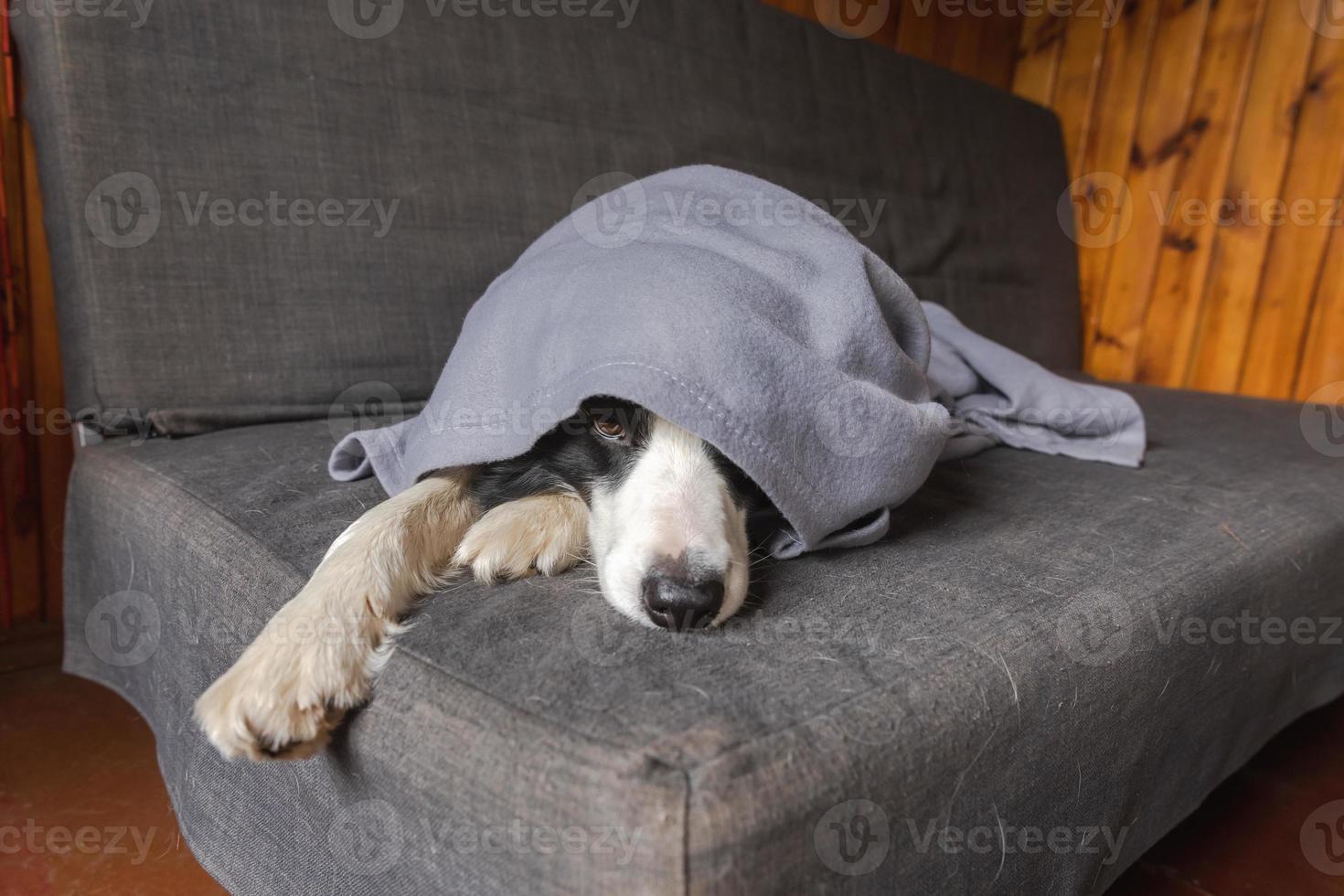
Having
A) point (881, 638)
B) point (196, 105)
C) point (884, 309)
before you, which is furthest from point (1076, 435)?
point (196, 105)

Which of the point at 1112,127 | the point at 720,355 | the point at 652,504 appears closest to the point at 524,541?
the point at 652,504

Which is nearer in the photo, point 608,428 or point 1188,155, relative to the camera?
point 608,428

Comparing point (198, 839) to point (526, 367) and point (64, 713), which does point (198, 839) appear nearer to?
point (526, 367)

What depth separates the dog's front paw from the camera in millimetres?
679

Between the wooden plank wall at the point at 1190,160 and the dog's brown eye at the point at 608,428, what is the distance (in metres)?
2.19

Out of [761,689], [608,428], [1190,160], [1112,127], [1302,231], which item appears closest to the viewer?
[761,689]

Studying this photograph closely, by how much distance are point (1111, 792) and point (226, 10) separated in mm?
1756

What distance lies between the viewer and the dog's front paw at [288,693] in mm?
679

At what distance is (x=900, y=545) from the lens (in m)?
1.05

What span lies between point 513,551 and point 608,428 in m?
0.21

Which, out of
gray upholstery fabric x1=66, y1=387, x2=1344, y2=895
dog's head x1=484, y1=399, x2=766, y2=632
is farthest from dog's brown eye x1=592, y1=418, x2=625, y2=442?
gray upholstery fabric x1=66, y1=387, x2=1344, y2=895

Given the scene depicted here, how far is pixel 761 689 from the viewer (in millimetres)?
670

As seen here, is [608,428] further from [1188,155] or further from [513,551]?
[1188,155]

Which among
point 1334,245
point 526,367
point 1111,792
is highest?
point 1334,245
